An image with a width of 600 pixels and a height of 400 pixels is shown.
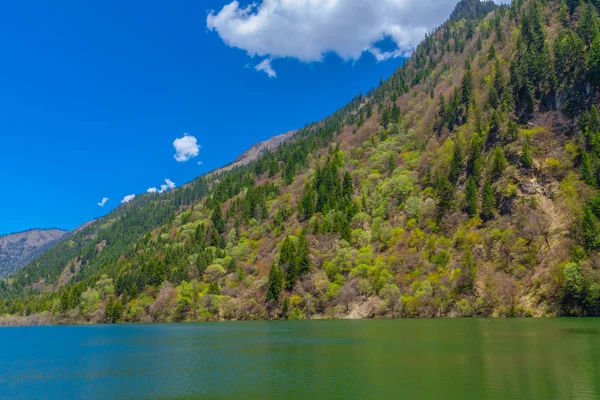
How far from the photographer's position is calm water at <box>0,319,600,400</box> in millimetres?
31406

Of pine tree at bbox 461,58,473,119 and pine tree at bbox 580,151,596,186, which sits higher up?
pine tree at bbox 461,58,473,119

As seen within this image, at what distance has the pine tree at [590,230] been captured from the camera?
285ft

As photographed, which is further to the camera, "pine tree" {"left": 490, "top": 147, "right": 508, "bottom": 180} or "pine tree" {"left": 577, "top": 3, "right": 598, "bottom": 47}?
"pine tree" {"left": 577, "top": 3, "right": 598, "bottom": 47}

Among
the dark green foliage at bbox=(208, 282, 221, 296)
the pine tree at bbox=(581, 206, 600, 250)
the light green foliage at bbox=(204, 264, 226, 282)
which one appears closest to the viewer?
the pine tree at bbox=(581, 206, 600, 250)

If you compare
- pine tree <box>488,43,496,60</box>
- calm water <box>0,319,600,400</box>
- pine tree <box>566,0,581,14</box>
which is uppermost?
pine tree <box>566,0,581,14</box>

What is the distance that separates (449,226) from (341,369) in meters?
96.5

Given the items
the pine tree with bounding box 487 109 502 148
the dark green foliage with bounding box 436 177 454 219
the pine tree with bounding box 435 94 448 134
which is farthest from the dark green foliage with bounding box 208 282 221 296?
the pine tree with bounding box 435 94 448 134

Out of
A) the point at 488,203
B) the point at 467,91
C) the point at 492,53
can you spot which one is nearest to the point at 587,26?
the point at 492,53

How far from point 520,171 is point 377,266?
47.9 m

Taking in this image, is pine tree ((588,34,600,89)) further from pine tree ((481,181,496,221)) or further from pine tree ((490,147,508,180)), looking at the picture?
pine tree ((481,181,496,221))

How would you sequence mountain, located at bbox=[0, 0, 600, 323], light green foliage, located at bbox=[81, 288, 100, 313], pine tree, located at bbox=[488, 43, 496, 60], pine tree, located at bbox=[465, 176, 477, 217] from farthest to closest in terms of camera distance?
pine tree, located at bbox=[488, 43, 496, 60] < light green foliage, located at bbox=[81, 288, 100, 313] < pine tree, located at bbox=[465, 176, 477, 217] < mountain, located at bbox=[0, 0, 600, 323]

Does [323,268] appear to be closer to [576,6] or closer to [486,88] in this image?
[486,88]

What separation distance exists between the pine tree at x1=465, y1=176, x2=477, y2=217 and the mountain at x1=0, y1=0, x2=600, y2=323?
0.36m

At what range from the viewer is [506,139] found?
13175cm
